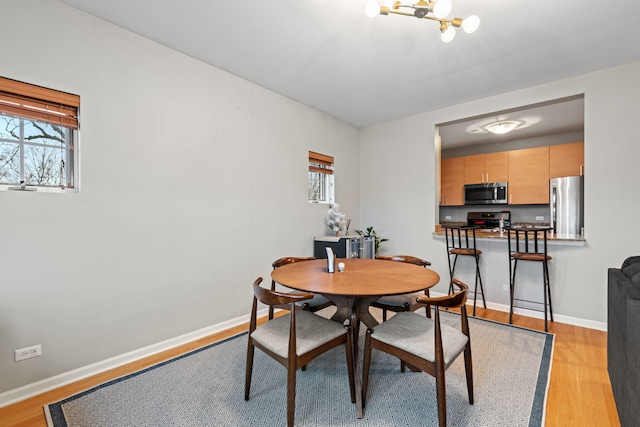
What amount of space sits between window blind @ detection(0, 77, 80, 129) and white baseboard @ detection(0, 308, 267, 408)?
1.72 metres

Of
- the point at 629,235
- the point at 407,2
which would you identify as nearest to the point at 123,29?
the point at 407,2

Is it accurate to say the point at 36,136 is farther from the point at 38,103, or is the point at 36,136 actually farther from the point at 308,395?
the point at 308,395

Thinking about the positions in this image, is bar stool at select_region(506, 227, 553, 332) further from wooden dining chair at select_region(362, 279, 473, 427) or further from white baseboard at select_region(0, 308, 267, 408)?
white baseboard at select_region(0, 308, 267, 408)

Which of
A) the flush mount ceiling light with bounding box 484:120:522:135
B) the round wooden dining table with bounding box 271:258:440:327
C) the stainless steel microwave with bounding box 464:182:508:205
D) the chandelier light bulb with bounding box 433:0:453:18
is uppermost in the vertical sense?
the flush mount ceiling light with bounding box 484:120:522:135

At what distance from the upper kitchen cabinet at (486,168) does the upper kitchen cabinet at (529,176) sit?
0.11 meters

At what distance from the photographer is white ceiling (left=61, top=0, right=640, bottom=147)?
2.02 meters

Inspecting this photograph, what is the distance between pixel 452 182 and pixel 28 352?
6239 mm

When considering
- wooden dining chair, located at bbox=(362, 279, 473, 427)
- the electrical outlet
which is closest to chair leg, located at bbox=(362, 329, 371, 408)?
wooden dining chair, located at bbox=(362, 279, 473, 427)

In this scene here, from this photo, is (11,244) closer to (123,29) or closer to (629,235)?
(123,29)

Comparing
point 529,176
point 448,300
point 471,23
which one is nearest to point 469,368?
point 448,300

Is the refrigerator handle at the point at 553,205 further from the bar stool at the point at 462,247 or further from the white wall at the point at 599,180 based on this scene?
the bar stool at the point at 462,247

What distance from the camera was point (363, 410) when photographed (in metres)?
1.67

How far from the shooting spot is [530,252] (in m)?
3.18

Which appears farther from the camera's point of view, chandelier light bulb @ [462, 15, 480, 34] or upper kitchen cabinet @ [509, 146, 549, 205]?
upper kitchen cabinet @ [509, 146, 549, 205]
